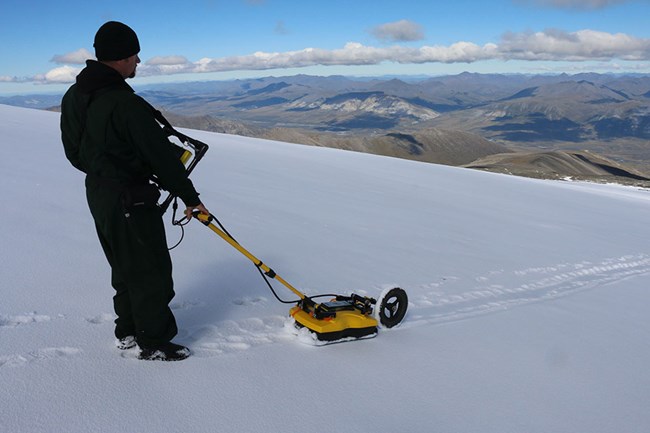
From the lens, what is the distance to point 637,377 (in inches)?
188

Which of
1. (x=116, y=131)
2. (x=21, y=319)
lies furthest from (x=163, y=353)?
(x=116, y=131)

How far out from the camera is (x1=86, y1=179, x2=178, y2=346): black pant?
3326 mm

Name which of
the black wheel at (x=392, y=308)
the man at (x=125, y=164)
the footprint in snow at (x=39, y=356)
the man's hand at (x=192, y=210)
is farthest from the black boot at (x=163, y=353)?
the black wheel at (x=392, y=308)

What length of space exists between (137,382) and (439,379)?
8.62ft

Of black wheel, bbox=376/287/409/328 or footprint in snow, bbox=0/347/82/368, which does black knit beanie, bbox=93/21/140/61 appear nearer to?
footprint in snow, bbox=0/347/82/368

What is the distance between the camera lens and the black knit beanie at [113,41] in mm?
3188

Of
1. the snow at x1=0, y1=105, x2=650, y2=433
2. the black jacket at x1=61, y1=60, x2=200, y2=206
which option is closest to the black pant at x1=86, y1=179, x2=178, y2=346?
the black jacket at x1=61, y1=60, x2=200, y2=206

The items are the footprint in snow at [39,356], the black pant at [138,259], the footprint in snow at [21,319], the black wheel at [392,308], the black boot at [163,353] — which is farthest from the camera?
the black wheel at [392,308]

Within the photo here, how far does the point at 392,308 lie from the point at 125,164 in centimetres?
331

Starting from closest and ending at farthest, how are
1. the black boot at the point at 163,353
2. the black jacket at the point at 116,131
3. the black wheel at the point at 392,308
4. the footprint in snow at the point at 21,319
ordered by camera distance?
the black jacket at the point at 116,131 < the black boot at the point at 163,353 < the footprint in snow at the point at 21,319 < the black wheel at the point at 392,308

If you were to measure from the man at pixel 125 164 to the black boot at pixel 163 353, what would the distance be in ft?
0.70

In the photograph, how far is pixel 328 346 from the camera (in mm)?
4496

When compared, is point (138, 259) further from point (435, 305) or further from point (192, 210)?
point (435, 305)

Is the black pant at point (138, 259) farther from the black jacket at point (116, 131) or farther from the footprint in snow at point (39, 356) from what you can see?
the footprint in snow at point (39, 356)
